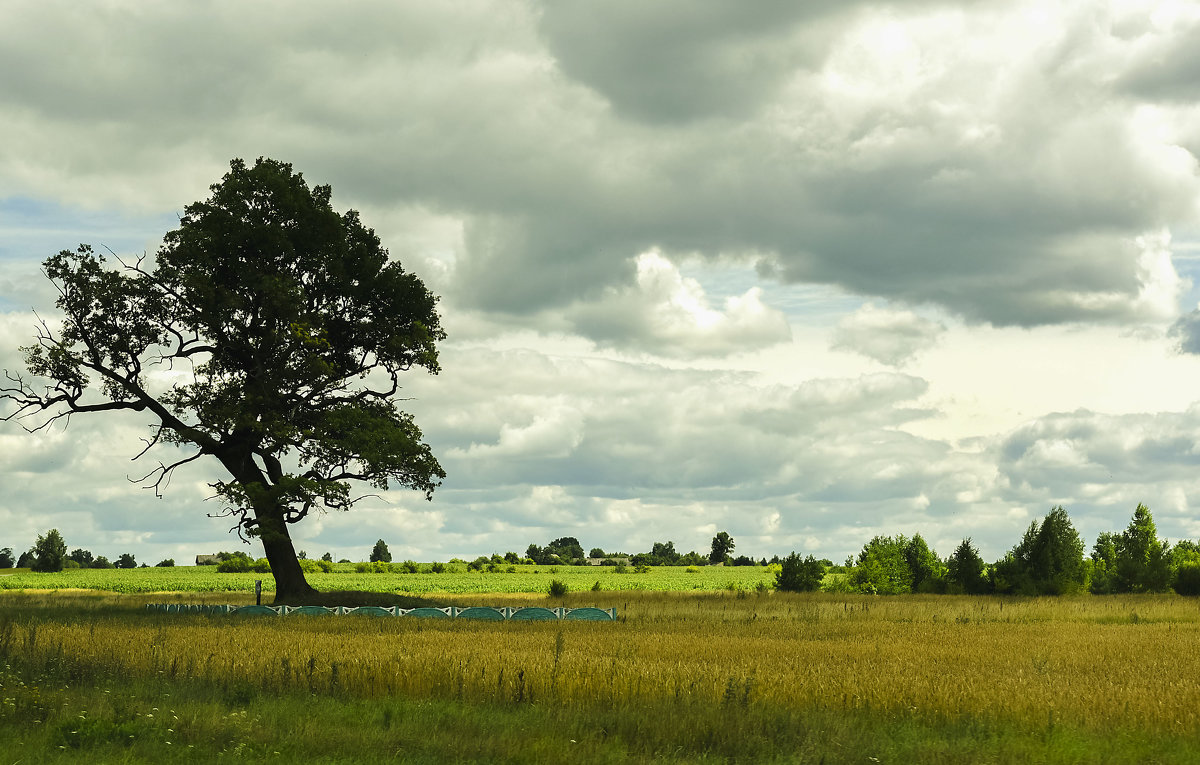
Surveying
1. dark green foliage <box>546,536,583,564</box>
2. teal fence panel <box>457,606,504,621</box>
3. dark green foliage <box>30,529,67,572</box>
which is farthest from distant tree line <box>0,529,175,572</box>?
teal fence panel <box>457,606,504,621</box>

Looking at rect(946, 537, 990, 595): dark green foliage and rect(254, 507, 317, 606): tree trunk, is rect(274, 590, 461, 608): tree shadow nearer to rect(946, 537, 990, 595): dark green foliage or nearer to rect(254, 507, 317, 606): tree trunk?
rect(254, 507, 317, 606): tree trunk

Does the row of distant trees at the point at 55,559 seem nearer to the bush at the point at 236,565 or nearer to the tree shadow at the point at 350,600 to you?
the bush at the point at 236,565

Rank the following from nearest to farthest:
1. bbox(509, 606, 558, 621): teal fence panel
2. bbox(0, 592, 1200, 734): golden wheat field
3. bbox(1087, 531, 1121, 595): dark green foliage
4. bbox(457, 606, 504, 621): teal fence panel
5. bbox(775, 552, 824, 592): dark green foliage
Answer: bbox(0, 592, 1200, 734): golden wheat field
bbox(457, 606, 504, 621): teal fence panel
bbox(509, 606, 558, 621): teal fence panel
bbox(775, 552, 824, 592): dark green foliage
bbox(1087, 531, 1121, 595): dark green foliage

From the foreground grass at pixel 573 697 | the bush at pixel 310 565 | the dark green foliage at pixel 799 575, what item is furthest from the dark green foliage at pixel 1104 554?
the bush at pixel 310 565

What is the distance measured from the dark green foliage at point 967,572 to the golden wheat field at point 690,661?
2514 centimetres

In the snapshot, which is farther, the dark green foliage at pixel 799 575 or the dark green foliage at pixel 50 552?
the dark green foliage at pixel 50 552

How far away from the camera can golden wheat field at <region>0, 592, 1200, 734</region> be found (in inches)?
619

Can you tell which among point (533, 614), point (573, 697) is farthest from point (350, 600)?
point (573, 697)

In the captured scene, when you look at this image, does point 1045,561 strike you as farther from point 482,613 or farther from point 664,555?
point 664,555

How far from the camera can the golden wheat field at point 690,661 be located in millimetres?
15711

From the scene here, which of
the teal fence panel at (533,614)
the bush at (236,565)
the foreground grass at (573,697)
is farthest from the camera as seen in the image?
the bush at (236,565)

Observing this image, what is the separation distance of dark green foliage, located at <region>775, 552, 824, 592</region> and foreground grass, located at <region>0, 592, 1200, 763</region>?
113 feet

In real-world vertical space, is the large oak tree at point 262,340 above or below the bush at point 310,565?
above

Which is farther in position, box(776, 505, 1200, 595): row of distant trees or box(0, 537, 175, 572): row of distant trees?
box(0, 537, 175, 572): row of distant trees
